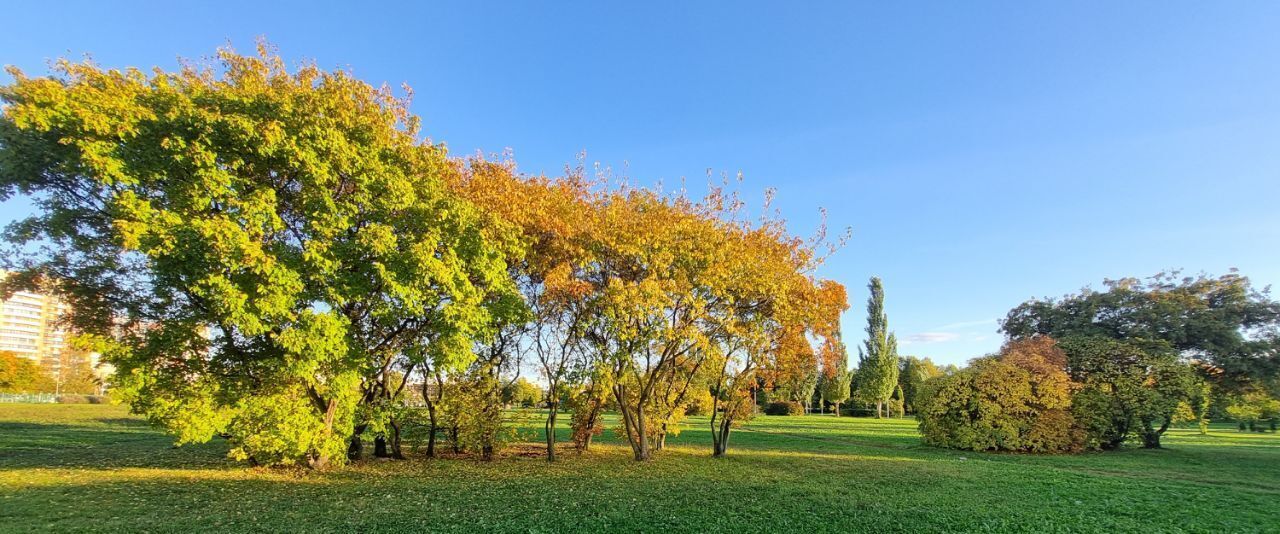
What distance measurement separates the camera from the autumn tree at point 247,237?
33.8 feet

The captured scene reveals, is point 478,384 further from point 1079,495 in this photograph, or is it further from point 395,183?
point 1079,495

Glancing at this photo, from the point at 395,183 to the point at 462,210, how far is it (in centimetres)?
150

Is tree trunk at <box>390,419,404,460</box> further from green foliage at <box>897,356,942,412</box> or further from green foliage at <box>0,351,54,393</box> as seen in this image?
green foliage at <box>0,351,54,393</box>

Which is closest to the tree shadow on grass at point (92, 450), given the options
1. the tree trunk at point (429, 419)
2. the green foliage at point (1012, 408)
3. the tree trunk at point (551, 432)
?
the tree trunk at point (429, 419)

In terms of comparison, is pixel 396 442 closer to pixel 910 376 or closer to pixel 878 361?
pixel 878 361

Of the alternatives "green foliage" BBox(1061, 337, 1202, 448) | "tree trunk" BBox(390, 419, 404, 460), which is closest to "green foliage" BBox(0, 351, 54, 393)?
"tree trunk" BBox(390, 419, 404, 460)

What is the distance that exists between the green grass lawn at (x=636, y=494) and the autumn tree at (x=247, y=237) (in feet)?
6.09

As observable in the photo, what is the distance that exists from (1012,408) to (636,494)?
1700 centimetres

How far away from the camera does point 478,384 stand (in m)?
16.6

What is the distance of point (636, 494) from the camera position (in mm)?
11062

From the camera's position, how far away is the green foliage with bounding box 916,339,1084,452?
20625mm

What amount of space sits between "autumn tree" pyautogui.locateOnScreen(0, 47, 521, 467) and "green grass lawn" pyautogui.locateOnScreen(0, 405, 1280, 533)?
186 centimetres

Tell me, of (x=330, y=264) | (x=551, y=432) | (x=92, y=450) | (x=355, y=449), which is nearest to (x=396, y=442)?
(x=355, y=449)

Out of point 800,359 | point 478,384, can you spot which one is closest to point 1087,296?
point 800,359
